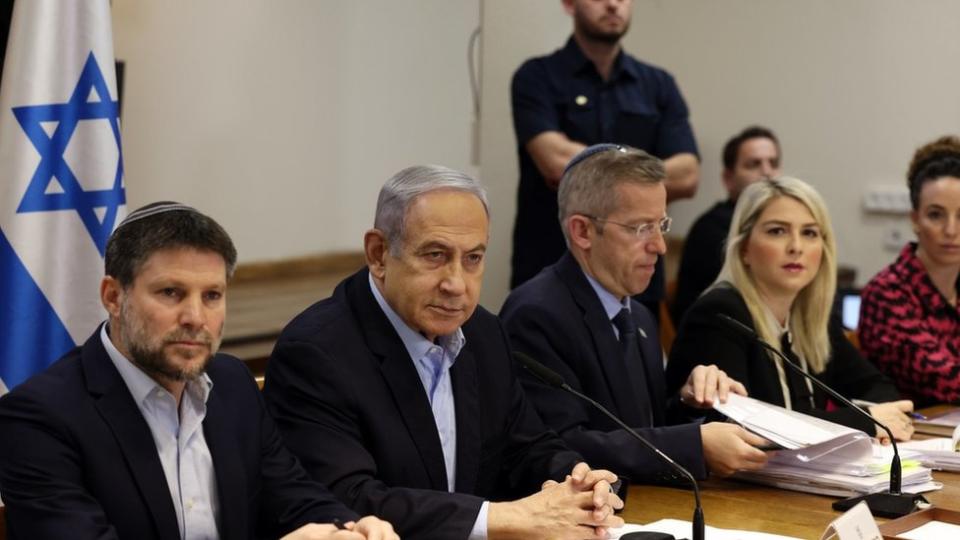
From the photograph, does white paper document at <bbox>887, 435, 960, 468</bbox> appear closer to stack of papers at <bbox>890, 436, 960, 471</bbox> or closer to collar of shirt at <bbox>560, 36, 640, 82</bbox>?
stack of papers at <bbox>890, 436, 960, 471</bbox>

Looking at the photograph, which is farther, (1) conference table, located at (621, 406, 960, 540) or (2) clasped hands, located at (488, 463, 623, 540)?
(1) conference table, located at (621, 406, 960, 540)

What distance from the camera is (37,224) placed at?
3.40 m

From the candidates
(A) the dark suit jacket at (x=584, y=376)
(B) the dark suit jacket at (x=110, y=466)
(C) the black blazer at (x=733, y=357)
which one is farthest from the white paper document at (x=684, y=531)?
(C) the black blazer at (x=733, y=357)

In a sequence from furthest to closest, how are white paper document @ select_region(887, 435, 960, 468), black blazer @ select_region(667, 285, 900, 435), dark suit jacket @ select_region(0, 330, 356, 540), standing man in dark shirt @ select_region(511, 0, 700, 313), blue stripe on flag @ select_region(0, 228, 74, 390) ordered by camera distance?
standing man in dark shirt @ select_region(511, 0, 700, 313) → black blazer @ select_region(667, 285, 900, 435) → blue stripe on flag @ select_region(0, 228, 74, 390) → white paper document @ select_region(887, 435, 960, 468) → dark suit jacket @ select_region(0, 330, 356, 540)

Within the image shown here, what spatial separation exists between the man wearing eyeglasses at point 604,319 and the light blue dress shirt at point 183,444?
94cm

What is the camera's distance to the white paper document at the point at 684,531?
2.42 m

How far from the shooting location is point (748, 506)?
2.72 meters

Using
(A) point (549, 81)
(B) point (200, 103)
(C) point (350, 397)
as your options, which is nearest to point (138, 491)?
(C) point (350, 397)

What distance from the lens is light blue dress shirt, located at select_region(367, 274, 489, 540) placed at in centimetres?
267

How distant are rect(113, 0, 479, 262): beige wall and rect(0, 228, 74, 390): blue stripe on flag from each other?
2119 mm

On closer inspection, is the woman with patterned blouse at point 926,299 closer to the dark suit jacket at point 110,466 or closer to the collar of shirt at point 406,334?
the collar of shirt at point 406,334

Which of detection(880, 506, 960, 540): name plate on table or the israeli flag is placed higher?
the israeli flag

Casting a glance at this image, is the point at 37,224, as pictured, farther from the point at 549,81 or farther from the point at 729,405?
the point at 549,81

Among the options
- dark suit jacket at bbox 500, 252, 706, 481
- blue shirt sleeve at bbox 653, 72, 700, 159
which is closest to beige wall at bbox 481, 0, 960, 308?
blue shirt sleeve at bbox 653, 72, 700, 159
